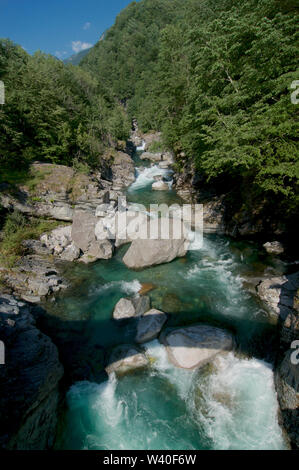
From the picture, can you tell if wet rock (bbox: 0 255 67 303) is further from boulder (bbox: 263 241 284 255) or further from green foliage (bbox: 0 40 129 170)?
boulder (bbox: 263 241 284 255)

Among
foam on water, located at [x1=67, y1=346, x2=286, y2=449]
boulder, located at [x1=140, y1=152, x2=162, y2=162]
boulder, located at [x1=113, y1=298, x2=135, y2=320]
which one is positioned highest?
boulder, located at [x1=140, y1=152, x2=162, y2=162]

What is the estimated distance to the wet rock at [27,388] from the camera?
428cm

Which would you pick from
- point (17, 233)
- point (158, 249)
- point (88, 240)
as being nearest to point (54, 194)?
point (17, 233)

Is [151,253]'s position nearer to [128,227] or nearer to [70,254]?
[128,227]

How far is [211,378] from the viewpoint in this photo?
6.49 metres

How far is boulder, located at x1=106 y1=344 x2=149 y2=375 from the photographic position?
699cm

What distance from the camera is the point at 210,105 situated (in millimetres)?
12109

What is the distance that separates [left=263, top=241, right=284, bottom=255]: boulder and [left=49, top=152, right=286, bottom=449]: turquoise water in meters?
1.39

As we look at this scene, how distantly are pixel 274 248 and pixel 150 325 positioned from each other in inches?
328

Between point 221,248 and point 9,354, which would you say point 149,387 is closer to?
point 9,354

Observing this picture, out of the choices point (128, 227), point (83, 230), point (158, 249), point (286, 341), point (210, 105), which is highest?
point (210, 105)

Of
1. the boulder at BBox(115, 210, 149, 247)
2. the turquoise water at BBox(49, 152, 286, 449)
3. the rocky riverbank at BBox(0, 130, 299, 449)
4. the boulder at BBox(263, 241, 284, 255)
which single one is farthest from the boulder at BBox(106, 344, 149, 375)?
the boulder at BBox(263, 241, 284, 255)

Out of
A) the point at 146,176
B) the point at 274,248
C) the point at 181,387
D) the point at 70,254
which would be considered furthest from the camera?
the point at 146,176
